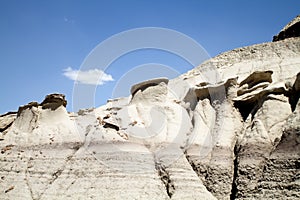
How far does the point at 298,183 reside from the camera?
8625 mm

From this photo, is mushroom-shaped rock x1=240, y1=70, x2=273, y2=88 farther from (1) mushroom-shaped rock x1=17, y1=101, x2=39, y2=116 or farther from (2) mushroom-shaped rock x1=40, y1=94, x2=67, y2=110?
(1) mushroom-shaped rock x1=17, y1=101, x2=39, y2=116

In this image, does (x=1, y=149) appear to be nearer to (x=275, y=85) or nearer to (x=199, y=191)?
(x=199, y=191)

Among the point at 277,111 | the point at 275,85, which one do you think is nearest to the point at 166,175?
the point at 277,111

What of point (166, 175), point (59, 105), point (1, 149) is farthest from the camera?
point (59, 105)

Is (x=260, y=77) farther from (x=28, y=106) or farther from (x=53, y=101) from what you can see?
(x=28, y=106)

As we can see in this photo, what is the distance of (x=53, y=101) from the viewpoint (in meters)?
14.2

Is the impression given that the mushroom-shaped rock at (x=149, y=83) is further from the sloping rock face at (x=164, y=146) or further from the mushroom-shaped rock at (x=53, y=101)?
the mushroom-shaped rock at (x=53, y=101)

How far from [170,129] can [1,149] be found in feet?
20.2

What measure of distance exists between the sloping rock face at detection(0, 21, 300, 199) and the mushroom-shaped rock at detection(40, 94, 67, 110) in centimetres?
4

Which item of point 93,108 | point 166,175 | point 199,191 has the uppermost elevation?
point 93,108

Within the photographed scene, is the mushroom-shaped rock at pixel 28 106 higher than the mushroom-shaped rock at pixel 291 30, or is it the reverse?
the mushroom-shaped rock at pixel 291 30

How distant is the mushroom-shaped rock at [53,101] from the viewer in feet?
46.6

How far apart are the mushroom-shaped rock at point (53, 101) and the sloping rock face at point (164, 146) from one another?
0.04 meters

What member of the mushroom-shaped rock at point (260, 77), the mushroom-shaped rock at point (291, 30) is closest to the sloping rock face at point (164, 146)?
the mushroom-shaped rock at point (260, 77)
